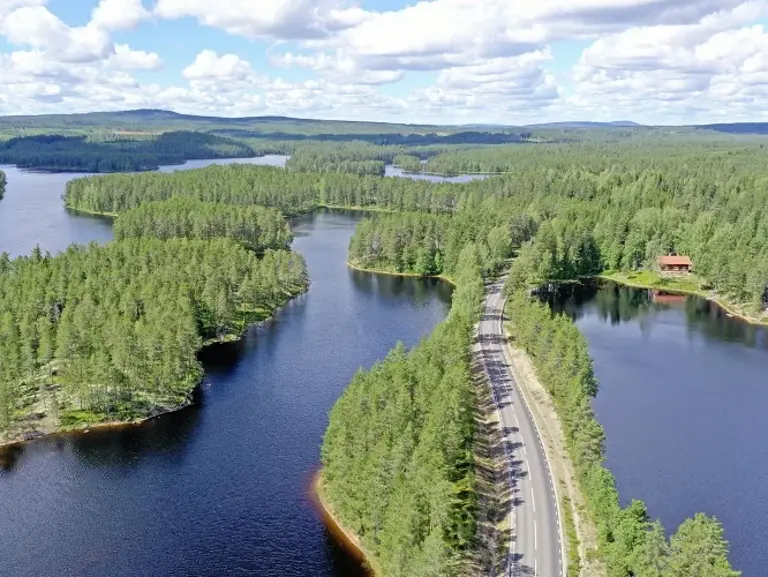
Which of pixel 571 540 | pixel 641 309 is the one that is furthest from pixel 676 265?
pixel 571 540

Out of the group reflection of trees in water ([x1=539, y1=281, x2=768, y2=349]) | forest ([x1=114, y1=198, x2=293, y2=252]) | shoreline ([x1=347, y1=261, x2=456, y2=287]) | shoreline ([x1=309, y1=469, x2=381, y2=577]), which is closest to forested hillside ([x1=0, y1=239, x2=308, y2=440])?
shoreline ([x1=309, y1=469, x2=381, y2=577])

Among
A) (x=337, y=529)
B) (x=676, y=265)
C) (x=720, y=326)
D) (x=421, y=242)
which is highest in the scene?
(x=421, y=242)

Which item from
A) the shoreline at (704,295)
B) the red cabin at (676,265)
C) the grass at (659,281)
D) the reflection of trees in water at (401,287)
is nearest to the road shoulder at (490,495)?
the reflection of trees in water at (401,287)

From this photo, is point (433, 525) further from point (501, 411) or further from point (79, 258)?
point (79, 258)

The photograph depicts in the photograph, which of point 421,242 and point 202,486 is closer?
point 202,486

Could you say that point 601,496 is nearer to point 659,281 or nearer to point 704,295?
point 704,295

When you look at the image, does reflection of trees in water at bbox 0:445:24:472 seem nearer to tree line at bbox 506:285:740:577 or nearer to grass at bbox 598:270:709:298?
tree line at bbox 506:285:740:577

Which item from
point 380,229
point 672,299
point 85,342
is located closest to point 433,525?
point 85,342
